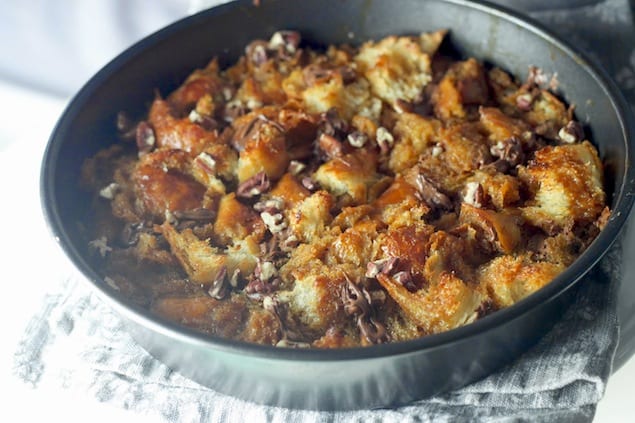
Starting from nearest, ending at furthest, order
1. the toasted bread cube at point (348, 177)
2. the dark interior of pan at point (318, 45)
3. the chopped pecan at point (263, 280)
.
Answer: the dark interior of pan at point (318, 45) → the chopped pecan at point (263, 280) → the toasted bread cube at point (348, 177)

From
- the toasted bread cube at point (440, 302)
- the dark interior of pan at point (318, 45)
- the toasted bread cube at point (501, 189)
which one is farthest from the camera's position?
the toasted bread cube at point (501, 189)

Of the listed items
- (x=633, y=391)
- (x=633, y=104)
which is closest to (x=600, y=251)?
(x=633, y=391)

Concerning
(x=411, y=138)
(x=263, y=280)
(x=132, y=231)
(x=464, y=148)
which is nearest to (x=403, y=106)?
(x=411, y=138)

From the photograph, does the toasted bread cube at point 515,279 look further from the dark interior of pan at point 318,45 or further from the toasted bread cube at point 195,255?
the toasted bread cube at point 195,255

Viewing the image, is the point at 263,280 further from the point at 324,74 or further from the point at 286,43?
the point at 286,43

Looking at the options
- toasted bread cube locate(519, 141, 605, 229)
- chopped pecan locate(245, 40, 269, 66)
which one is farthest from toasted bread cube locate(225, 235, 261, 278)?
chopped pecan locate(245, 40, 269, 66)

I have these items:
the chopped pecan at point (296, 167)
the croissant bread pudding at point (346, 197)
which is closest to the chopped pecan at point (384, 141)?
the croissant bread pudding at point (346, 197)

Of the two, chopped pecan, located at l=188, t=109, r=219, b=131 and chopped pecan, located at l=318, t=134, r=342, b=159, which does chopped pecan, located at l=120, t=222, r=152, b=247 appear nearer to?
chopped pecan, located at l=188, t=109, r=219, b=131
